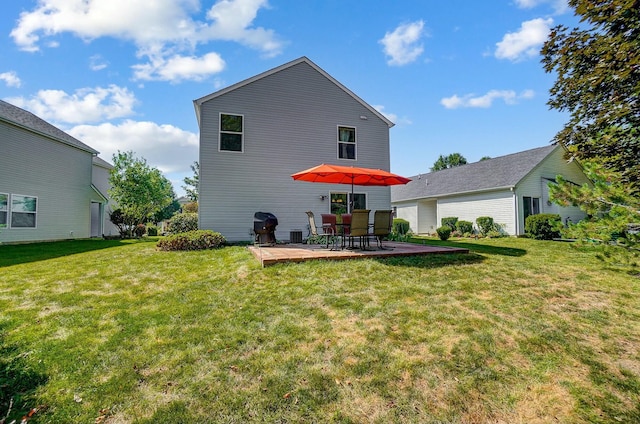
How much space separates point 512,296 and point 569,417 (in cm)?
280

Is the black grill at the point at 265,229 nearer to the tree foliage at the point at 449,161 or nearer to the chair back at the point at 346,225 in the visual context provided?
the chair back at the point at 346,225

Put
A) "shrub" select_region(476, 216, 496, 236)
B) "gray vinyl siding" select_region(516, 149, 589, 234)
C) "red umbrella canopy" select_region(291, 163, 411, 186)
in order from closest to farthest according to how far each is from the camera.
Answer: "red umbrella canopy" select_region(291, 163, 411, 186), "gray vinyl siding" select_region(516, 149, 589, 234), "shrub" select_region(476, 216, 496, 236)

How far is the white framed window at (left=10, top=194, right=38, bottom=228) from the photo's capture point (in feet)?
42.9

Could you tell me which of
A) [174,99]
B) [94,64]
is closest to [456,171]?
[174,99]

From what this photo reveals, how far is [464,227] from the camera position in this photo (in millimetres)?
18188

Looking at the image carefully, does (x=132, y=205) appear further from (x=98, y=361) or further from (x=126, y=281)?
(x=98, y=361)

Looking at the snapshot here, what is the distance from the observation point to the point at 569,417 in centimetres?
234

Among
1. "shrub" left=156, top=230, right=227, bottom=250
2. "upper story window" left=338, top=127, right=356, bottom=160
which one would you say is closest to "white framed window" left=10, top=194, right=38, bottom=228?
"shrub" left=156, top=230, right=227, bottom=250

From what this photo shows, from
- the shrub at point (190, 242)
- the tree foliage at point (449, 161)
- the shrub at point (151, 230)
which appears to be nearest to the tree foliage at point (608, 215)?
the shrub at point (190, 242)

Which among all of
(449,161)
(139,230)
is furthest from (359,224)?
(449,161)

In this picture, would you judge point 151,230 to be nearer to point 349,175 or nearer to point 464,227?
point 349,175

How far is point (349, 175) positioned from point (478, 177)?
1505cm

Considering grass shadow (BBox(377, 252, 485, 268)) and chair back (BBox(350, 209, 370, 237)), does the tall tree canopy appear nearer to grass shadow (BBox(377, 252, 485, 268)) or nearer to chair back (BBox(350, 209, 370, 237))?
grass shadow (BBox(377, 252, 485, 268))

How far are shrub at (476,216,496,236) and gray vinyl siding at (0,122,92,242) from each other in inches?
915
